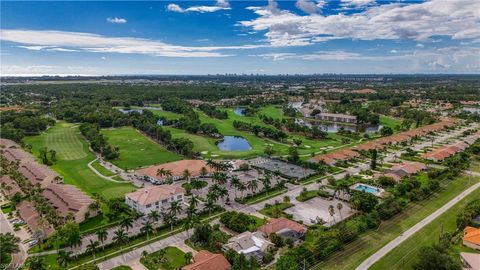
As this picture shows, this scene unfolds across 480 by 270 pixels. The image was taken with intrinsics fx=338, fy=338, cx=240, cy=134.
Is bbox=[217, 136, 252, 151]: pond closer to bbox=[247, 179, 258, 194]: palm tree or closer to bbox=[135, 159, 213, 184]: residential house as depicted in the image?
bbox=[135, 159, 213, 184]: residential house

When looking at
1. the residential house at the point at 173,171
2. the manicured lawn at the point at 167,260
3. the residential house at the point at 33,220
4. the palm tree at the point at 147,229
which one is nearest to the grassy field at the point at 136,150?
the residential house at the point at 173,171

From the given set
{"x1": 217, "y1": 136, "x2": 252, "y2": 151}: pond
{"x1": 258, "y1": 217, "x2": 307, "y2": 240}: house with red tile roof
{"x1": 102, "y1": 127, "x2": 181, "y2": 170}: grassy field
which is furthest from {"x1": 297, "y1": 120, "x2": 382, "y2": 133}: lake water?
{"x1": 258, "y1": 217, "x2": 307, "y2": 240}: house with red tile roof

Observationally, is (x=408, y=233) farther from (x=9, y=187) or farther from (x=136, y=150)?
(x=136, y=150)

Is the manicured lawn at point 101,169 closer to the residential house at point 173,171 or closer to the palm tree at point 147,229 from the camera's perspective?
the residential house at point 173,171

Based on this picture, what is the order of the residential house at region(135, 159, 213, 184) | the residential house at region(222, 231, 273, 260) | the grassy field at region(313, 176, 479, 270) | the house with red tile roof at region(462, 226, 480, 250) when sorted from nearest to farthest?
the grassy field at region(313, 176, 479, 270), the residential house at region(222, 231, 273, 260), the house with red tile roof at region(462, 226, 480, 250), the residential house at region(135, 159, 213, 184)

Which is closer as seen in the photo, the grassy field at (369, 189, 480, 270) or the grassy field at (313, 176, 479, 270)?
the grassy field at (369, 189, 480, 270)

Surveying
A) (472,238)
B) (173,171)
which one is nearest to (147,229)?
(173,171)

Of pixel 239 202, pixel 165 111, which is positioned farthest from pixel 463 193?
pixel 165 111
